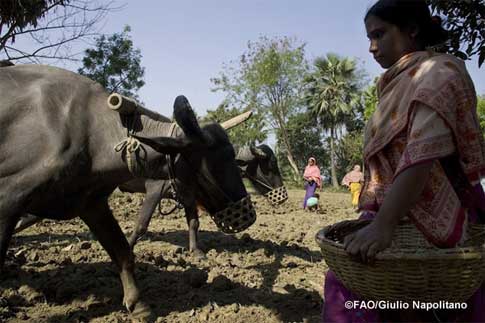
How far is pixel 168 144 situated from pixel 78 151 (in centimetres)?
→ 65

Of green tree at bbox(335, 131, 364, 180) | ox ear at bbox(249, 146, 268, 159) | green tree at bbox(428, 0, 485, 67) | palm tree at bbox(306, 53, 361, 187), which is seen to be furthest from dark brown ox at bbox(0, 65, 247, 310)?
palm tree at bbox(306, 53, 361, 187)

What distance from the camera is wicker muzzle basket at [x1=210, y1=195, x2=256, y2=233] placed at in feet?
11.6

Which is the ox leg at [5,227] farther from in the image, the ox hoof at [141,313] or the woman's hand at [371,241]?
the woman's hand at [371,241]

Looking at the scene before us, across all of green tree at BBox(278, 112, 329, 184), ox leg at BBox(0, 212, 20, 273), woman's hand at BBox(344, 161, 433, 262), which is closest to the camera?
woman's hand at BBox(344, 161, 433, 262)

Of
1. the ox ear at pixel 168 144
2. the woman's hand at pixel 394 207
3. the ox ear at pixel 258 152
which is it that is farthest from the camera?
the ox ear at pixel 258 152

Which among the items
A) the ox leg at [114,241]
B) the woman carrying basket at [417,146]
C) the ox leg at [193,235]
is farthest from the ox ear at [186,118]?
the ox leg at [193,235]

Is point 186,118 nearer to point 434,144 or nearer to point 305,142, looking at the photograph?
point 434,144

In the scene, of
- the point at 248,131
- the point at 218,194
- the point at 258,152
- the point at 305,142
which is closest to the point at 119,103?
the point at 218,194

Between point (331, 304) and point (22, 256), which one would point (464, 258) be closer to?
point (331, 304)

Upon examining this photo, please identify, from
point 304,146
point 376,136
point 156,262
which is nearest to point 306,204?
point 156,262

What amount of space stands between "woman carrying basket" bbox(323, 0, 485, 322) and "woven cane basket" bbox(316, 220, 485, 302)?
0.06m

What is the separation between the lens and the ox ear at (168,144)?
3357 mm

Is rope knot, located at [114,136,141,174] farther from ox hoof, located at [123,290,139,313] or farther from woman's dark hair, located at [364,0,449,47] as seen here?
woman's dark hair, located at [364,0,449,47]

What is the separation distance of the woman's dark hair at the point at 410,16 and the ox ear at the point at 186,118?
188 centimetres
